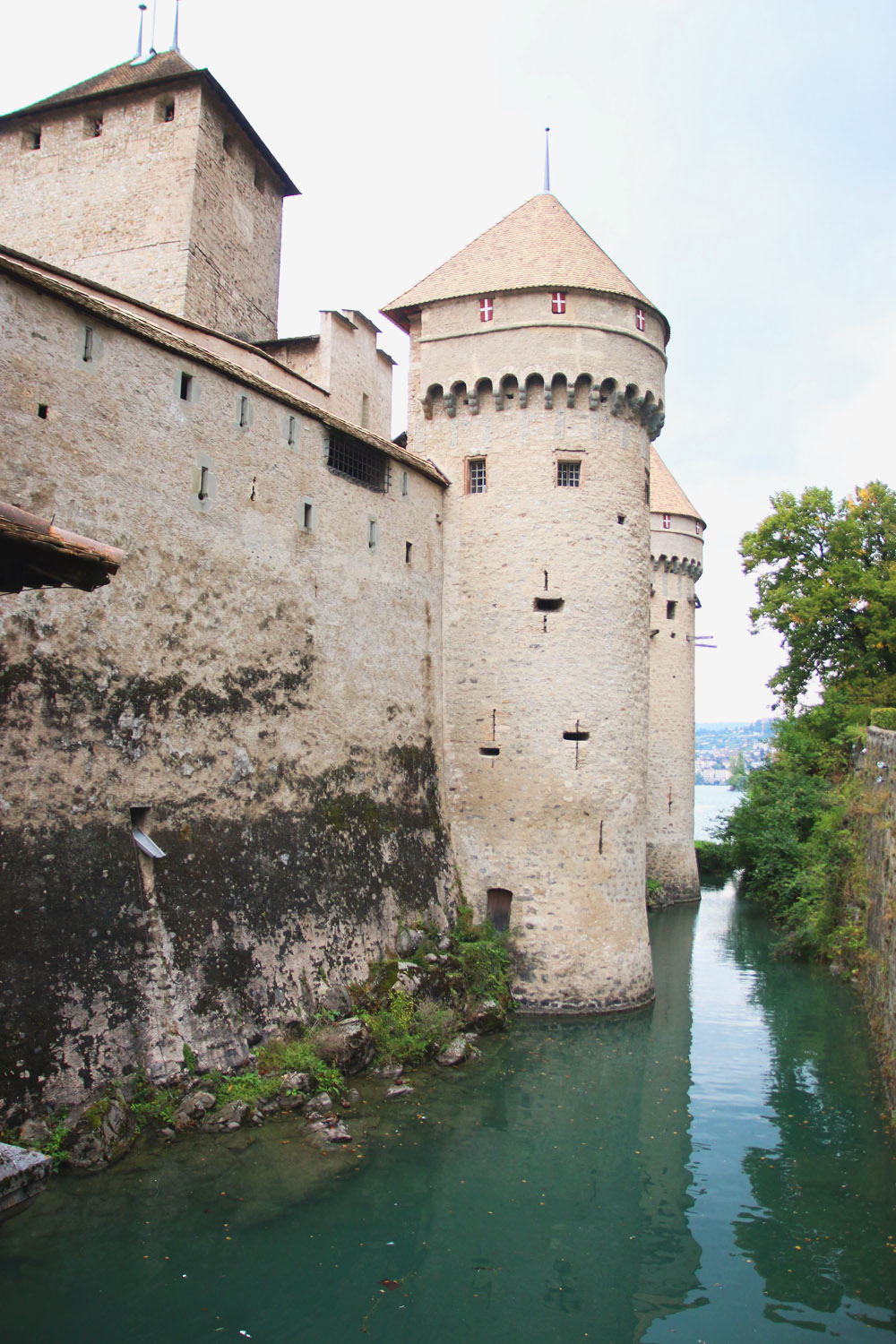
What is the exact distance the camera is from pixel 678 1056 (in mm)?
14867

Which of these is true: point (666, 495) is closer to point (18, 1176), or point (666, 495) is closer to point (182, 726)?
point (182, 726)

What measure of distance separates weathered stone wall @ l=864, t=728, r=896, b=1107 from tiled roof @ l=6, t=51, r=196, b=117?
63.2 ft

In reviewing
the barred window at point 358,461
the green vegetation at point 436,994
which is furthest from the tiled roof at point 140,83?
the green vegetation at point 436,994

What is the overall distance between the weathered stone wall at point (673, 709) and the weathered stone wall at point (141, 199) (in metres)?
17.3

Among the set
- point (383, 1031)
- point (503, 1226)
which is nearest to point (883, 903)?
point (383, 1031)

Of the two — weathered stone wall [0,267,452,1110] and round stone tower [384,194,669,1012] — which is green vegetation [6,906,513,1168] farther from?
round stone tower [384,194,669,1012]

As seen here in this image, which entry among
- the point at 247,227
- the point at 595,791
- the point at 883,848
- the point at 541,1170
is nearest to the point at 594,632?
the point at 595,791

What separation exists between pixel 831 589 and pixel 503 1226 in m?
20.6

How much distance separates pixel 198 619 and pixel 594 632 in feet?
26.6

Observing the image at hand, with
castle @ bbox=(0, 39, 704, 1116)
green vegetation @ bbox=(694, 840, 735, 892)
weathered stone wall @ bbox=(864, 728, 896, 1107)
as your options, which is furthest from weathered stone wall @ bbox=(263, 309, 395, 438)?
green vegetation @ bbox=(694, 840, 735, 892)

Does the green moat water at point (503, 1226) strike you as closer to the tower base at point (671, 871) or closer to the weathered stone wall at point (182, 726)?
the weathered stone wall at point (182, 726)

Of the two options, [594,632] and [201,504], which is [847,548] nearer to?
[594,632]

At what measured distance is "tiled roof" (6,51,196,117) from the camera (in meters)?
18.9

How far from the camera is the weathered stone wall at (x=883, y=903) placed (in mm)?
13617
